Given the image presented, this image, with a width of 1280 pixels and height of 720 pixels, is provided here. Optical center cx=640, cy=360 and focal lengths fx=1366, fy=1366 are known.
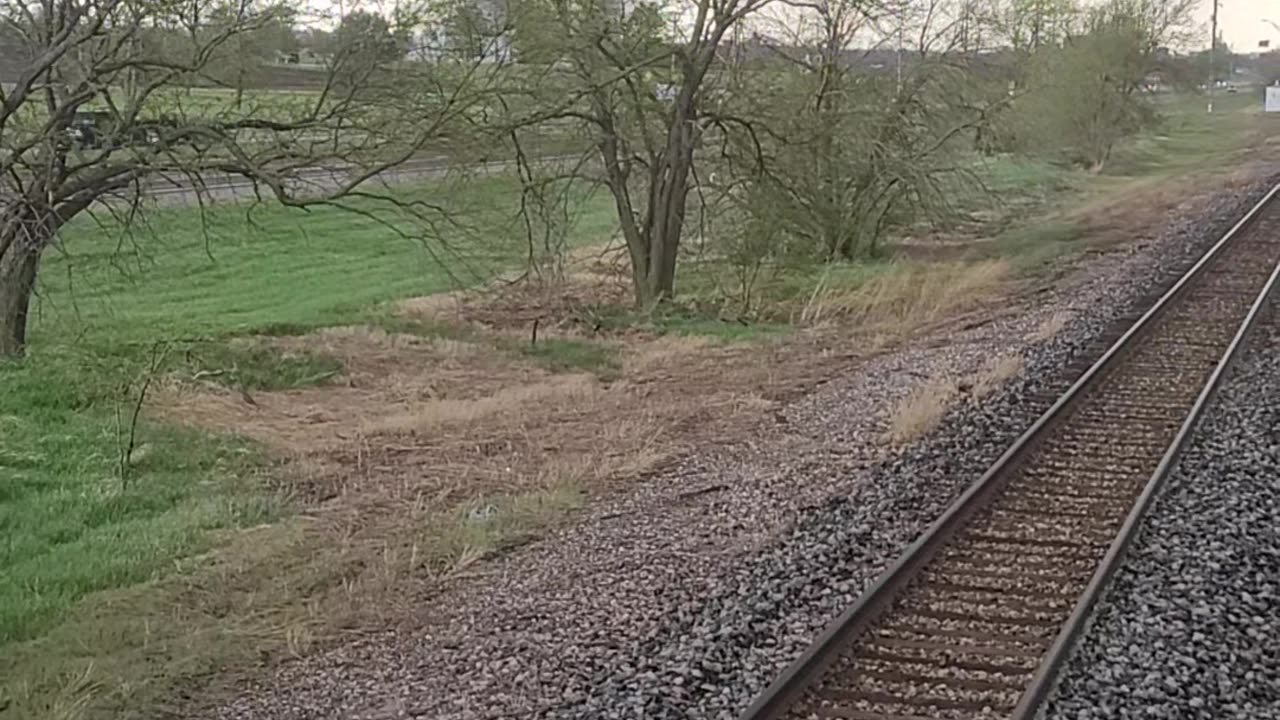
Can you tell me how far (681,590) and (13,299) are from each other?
13.5 m

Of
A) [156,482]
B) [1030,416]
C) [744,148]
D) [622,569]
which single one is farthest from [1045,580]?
[744,148]

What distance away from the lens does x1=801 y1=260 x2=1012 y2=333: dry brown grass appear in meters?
23.6

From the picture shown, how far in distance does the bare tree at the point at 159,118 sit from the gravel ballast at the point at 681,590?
7746 mm

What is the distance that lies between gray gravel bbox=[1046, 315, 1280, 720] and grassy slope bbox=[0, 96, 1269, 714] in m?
6.25

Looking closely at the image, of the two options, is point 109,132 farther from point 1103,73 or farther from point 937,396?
point 1103,73

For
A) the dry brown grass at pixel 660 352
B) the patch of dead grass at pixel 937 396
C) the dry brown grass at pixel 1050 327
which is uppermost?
the patch of dead grass at pixel 937 396

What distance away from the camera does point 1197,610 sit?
7.82 m

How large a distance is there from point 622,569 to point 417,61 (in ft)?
39.2

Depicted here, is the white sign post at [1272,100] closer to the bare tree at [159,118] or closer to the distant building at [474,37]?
the distant building at [474,37]

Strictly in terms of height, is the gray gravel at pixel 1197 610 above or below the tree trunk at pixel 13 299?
below

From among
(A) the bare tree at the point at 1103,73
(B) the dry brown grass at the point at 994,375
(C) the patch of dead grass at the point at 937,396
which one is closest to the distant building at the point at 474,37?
(C) the patch of dead grass at the point at 937,396

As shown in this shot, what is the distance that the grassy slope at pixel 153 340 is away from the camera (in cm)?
1087

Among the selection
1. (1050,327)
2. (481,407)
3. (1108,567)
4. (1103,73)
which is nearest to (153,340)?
(481,407)

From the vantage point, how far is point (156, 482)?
43.0 feet
